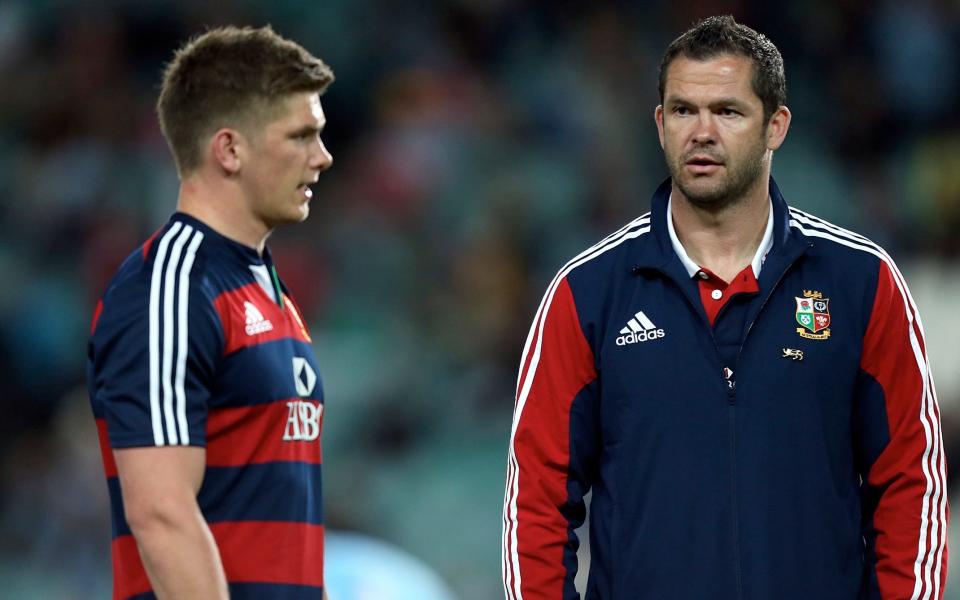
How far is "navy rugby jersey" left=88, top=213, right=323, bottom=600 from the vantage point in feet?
9.55

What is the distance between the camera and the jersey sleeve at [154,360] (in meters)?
2.89

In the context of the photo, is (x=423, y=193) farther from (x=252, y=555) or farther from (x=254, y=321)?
(x=252, y=555)

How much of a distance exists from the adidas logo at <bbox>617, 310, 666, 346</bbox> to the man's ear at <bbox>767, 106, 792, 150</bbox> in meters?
0.47

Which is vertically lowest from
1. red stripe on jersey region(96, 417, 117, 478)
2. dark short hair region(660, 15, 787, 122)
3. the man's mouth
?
red stripe on jersey region(96, 417, 117, 478)

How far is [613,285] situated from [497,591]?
3.45m

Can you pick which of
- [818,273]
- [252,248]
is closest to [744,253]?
[818,273]

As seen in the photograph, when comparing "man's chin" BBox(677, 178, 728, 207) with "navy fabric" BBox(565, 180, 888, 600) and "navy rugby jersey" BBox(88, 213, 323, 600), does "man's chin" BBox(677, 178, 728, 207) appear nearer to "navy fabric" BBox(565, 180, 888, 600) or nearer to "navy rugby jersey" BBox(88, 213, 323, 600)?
"navy fabric" BBox(565, 180, 888, 600)

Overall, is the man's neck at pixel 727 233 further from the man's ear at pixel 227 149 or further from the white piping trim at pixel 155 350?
the white piping trim at pixel 155 350

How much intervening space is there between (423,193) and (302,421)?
5.07m

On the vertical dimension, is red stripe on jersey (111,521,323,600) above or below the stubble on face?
below

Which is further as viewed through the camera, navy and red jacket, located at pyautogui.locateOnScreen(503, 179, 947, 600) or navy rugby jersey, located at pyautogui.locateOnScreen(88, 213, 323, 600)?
navy and red jacket, located at pyautogui.locateOnScreen(503, 179, 947, 600)

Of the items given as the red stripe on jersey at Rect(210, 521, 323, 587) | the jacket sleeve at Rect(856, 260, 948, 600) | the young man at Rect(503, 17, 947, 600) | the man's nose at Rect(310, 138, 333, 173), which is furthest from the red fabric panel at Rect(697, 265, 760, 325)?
the red stripe on jersey at Rect(210, 521, 323, 587)

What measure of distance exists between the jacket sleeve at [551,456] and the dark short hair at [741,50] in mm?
572

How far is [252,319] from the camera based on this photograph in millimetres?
3098
